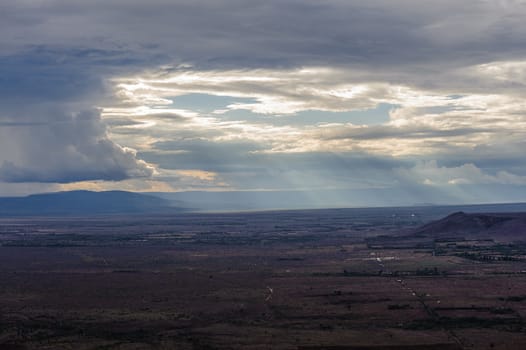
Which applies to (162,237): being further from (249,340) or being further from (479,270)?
(249,340)

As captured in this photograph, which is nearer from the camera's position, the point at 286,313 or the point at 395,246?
the point at 286,313

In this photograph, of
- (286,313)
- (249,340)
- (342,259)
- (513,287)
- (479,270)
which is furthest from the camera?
(342,259)

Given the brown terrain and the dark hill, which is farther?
the dark hill

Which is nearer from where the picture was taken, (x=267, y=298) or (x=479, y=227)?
(x=267, y=298)

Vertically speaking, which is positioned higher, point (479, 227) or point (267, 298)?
point (479, 227)

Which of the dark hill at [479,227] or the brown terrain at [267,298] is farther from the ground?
the dark hill at [479,227]

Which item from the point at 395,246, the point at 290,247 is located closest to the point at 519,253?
the point at 395,246

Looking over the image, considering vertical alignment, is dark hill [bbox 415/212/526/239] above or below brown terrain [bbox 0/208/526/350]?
above

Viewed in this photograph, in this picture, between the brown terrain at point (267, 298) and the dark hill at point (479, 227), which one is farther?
the dark hill at point (479, 227)
